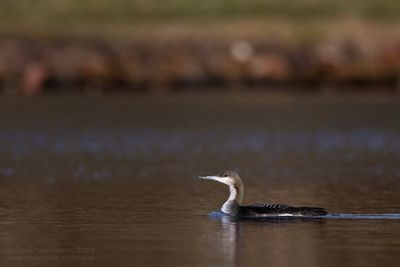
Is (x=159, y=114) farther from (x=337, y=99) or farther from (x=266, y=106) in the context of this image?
(x=337, y=99)

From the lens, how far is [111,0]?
70.2 meters

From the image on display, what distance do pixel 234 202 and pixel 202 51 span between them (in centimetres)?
3962

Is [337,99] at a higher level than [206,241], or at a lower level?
higher

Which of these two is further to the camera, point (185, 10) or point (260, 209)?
point (185, 10)

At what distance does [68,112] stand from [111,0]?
24644mm

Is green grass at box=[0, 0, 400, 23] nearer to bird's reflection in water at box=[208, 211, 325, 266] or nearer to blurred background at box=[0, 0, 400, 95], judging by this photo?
blurred background at box=[0, 0, 400, 95]

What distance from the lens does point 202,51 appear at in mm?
59812

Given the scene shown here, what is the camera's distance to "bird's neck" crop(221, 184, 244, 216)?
800 inches

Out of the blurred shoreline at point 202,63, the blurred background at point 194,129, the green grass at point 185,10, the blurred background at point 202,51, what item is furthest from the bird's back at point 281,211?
the green grass at point 185,10

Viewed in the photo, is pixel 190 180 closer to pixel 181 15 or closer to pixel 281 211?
pixel 281 211

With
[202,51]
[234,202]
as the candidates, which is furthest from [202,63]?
[234,202]

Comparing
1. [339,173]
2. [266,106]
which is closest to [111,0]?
[266,106]

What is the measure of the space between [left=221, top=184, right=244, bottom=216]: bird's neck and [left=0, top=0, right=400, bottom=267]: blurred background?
0.61 ft

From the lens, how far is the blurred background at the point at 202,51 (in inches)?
2279
